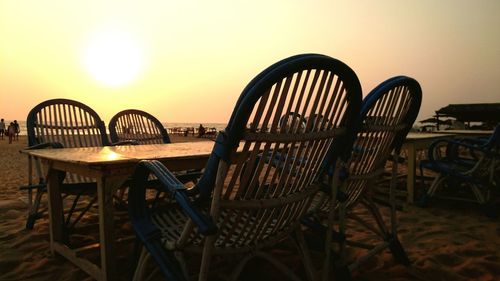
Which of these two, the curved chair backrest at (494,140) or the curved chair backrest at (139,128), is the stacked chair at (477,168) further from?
the curved chair backrest at (139,128)

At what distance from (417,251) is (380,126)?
1172mm

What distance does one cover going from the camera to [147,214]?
51.3 inches

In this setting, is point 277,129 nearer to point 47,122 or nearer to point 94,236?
point 94,236

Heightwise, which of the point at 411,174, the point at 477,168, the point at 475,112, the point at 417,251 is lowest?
the point at 417,251

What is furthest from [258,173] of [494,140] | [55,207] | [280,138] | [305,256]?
[494,140]

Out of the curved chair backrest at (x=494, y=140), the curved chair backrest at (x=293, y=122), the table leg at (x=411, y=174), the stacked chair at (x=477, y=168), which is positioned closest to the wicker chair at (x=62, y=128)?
the curved chair backrest at (x=293, y=122)

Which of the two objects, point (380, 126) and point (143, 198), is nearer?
point (143, 198)

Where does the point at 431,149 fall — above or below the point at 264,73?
below

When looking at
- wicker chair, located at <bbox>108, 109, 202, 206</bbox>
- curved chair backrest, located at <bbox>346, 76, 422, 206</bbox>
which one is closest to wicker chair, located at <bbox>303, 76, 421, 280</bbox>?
curved chair backrest, located at <bbox>346, 76, 422, 206</bbox>

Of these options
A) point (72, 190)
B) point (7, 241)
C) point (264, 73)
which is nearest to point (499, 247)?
point (264, 73)

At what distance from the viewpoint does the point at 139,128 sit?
11.9 feet

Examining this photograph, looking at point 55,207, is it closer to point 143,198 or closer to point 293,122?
point 143,198

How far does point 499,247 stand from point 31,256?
3.22 m

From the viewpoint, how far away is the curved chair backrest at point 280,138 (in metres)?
0.90
